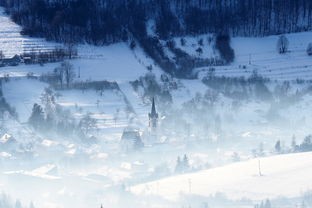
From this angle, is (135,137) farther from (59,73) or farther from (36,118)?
(59,73)

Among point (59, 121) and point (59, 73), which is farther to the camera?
point (59, 73)

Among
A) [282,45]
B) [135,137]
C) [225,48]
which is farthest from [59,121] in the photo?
[282,45]

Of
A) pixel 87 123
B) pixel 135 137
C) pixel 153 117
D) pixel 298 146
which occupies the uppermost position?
pixel 153 117

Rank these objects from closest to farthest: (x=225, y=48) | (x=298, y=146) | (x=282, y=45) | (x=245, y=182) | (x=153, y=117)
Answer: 1. (x=245, y=182)
2. (x=298, y=146)
3. (x=153, y=117)
4. (x=225, y=48)
5. (x=282, y=45)

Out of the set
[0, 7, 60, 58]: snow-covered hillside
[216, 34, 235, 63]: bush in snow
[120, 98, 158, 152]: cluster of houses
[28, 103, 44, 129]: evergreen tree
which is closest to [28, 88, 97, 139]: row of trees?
[28, 103, 44, 129]: evergreen tree

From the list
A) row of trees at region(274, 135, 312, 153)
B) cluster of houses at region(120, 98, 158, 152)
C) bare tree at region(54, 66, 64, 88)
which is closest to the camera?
row of trees at region(274, 135, 312, 153)

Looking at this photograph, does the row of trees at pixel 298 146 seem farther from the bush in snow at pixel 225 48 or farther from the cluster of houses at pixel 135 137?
the bush in snow at pixel 225 48

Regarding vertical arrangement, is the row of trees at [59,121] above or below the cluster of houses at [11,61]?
below

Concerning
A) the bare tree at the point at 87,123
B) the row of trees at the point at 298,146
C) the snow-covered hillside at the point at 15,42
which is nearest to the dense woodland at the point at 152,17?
the snow-covered hillside at the point at 15,42

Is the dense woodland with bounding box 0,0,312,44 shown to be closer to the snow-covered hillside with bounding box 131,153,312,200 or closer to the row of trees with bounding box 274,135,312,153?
the row of trees with bounding box 274,135,312,153
